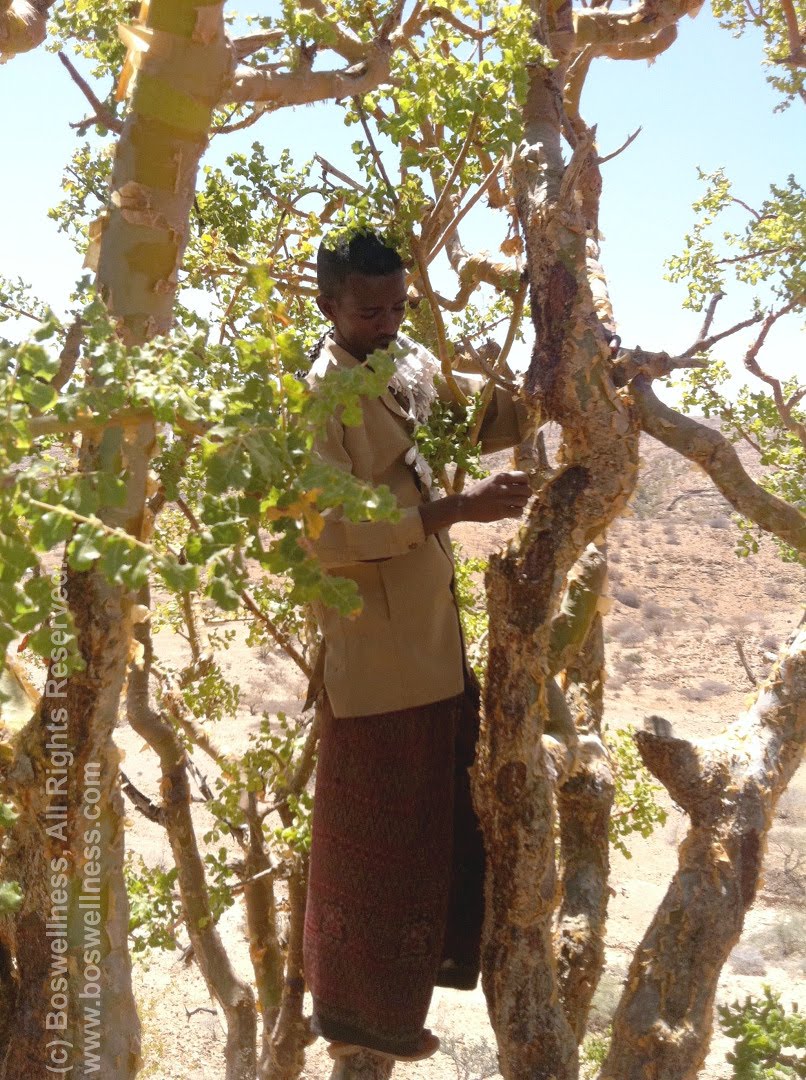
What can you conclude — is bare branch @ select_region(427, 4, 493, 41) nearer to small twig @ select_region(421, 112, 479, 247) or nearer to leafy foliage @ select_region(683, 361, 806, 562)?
small twig @ select_region(421, 112, 479, 247)

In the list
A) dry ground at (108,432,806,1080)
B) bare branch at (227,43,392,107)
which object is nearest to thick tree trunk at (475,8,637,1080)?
bare branch at (227,43,392,107)

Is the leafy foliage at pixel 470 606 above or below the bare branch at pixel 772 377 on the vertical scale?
below

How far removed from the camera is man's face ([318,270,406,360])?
199 centimetres

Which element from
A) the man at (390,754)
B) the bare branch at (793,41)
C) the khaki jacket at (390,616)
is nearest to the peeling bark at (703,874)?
the man at (390,754)

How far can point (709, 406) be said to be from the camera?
473 cm

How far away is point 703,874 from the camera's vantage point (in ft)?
7.60

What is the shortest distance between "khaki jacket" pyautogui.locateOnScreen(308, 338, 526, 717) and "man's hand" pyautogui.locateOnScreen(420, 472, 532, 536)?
0.18m

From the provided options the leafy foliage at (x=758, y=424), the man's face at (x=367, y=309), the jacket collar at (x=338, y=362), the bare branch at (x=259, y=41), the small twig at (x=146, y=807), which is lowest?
the small twig at (x=146, y=807)

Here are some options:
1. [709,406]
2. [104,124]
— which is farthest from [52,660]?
[709,406]

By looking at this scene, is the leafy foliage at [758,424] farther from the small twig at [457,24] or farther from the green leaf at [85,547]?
the green leaf at [85,547]

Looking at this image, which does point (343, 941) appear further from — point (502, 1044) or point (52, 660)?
point (52, 660)

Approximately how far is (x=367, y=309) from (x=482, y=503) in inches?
19.9

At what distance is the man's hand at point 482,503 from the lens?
1850 mm

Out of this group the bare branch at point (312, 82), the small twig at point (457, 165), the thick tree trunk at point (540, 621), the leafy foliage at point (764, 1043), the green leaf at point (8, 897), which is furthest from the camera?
the leafy foliage at point (764, 1043)
